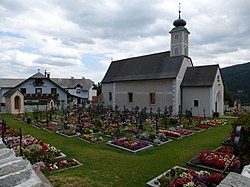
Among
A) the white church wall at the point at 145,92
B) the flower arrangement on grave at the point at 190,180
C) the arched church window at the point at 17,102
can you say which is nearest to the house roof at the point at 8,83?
the arched church window at the point at 17,102

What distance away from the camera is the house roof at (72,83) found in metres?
47.4

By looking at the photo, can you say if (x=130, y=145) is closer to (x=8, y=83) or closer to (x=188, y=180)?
(x=188, y=180)

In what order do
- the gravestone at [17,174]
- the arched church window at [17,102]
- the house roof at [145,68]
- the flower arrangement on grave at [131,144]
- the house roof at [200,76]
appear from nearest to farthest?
1. the gravestone at [17,174]
2. the flower arrangement on grave at [131,144]
3. the house roof at [200,76]
4. the house roof at [145,68]
5. the arched church window at [17,102]

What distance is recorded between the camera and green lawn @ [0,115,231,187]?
22.1 feet

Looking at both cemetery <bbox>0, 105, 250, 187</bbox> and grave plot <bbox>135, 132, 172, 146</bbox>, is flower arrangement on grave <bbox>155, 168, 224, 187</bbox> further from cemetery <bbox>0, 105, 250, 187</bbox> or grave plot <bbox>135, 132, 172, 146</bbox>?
grave plot <bbox>135, 132, 172, 146</bbox>

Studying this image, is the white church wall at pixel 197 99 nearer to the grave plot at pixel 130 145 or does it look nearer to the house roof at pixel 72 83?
the grave plot at pixel 130 145

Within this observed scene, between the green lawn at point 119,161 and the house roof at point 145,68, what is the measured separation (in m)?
14.0

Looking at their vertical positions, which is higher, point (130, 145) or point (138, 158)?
point (130, 145)

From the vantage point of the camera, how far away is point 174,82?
24719mm

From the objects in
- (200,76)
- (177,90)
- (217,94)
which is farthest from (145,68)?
(217,94)

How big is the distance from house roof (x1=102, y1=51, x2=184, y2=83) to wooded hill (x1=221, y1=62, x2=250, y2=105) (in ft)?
96.3

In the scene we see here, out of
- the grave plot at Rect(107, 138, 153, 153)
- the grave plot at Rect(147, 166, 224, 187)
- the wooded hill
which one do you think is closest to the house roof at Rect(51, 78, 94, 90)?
→ the wooded hill

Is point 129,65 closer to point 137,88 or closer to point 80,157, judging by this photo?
point 137,88

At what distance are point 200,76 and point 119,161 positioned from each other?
1878 cm
